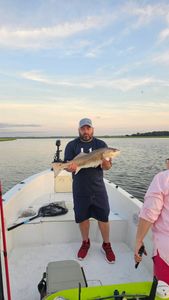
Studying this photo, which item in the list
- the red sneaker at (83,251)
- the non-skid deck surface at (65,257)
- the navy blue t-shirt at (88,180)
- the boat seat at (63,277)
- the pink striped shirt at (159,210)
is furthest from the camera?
the red sneaker at (83,251)

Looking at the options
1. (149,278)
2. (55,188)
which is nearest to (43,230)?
(149,278)

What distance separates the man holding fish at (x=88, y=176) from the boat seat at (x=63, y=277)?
40.7 inches

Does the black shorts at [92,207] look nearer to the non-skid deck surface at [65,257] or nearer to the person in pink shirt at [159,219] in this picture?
the non-skid deck surface at [65,257]

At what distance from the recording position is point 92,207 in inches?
158

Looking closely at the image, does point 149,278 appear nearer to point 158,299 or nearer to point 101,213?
point 101,213

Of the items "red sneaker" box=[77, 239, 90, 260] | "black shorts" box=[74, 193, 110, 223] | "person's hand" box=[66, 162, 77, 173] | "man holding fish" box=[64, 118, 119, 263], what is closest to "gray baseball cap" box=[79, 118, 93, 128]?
"man holding fish" box=[64, 118, 119, 263]

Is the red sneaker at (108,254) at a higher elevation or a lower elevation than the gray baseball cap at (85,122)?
lower

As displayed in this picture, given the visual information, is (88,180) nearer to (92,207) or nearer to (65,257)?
(92,207)

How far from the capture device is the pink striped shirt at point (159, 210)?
189 centimetres

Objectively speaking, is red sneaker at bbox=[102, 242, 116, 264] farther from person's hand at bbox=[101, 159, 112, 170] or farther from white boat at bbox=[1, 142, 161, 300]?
person's hand at bbox=[101, 159, 112, 170]

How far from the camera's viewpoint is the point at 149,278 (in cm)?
358

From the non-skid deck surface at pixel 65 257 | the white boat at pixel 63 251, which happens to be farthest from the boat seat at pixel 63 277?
the non-skid deck surface at pixel 65 257

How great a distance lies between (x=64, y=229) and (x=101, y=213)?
89 centimetres

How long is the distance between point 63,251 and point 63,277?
146 cm
